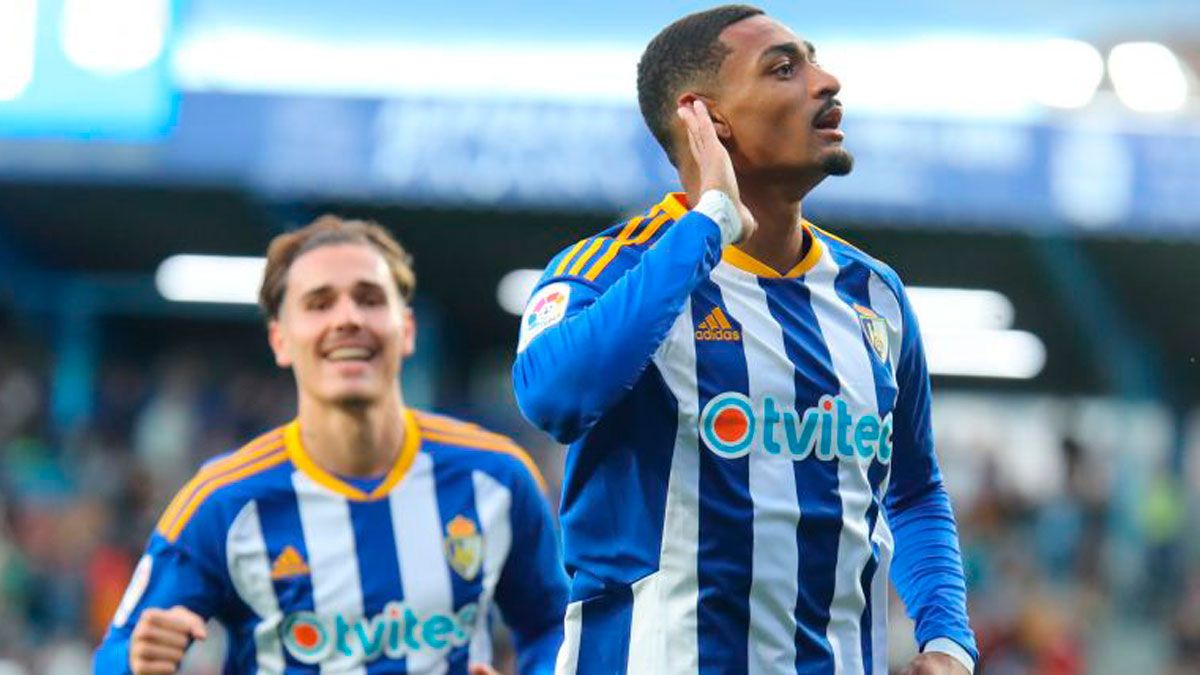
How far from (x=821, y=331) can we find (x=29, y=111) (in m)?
11.5

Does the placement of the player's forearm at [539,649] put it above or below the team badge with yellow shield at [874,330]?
below

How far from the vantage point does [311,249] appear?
200 inches

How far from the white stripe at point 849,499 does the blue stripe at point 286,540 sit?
1.72 m

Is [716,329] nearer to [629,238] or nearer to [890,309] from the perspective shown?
[629,238]

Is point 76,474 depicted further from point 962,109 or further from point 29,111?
point 962,109

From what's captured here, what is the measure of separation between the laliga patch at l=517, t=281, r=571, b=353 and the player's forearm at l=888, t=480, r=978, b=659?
856 millimetres

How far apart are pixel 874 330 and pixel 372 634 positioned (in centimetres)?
174

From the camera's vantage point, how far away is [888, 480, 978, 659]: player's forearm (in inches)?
138

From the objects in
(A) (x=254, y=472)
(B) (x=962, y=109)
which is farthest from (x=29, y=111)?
(A) (x=254, y=472)

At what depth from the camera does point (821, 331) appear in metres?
3.39

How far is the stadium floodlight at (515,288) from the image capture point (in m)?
17.0

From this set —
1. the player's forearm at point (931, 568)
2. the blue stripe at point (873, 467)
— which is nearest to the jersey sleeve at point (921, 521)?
the player's forearm at point (931, 568)

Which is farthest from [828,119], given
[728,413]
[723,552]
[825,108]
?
[723,552]

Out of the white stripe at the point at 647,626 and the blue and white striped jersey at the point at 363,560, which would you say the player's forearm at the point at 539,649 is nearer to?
the blue and white striped jersey at the point at 363,560
